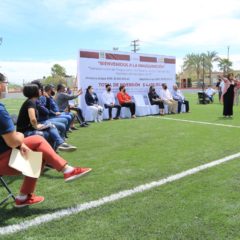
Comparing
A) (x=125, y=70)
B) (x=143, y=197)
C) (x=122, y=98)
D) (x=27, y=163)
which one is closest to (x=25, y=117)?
(x=27, y=163)

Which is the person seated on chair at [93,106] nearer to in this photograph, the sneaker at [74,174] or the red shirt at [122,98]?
the red shirt at [122,98]

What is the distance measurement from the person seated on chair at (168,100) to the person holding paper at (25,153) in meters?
13.7

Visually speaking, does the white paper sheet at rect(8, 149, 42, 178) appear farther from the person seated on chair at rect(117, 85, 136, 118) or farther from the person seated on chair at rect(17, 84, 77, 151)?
the person seated on chair at rect(117, 85, 136, 118)

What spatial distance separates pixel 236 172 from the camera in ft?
19.2

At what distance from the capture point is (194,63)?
311 ft

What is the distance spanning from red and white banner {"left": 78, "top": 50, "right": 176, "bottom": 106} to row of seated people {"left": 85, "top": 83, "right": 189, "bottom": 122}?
467mm

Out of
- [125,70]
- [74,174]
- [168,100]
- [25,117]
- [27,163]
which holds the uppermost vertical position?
[125,70]

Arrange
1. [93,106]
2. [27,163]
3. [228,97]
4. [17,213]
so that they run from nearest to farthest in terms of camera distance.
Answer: [27,163] < [17,213] < [228,97] < [93,106]

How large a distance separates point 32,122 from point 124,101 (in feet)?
35.3

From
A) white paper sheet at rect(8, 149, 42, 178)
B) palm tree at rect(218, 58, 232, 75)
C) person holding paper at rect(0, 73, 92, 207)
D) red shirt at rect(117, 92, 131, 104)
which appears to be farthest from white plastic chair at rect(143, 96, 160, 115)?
palm tree at rect(218, 58, 232, 75)

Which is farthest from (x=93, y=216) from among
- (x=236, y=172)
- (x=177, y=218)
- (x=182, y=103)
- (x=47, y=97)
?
(x=182, y=103)

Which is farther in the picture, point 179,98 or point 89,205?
point 179,98

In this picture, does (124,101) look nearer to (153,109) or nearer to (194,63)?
(153,109)

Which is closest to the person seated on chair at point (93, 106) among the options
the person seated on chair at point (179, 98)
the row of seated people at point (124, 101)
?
the row of seated people at point (124, 101)
